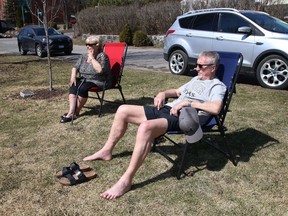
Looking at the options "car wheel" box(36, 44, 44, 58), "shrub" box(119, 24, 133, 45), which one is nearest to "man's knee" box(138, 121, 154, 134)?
"car wheel" box(36, 44, 44, 58)

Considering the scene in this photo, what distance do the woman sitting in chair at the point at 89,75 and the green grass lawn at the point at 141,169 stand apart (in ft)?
0.96

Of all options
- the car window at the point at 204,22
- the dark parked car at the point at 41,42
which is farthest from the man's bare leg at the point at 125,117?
the dark parked car at the point at 41,42

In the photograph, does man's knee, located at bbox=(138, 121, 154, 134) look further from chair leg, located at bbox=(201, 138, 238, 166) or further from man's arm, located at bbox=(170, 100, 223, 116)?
chair leg, located at bbox=(201, 138, 238, 166)

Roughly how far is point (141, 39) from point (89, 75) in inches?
613

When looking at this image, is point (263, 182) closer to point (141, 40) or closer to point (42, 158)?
point (42, 158)

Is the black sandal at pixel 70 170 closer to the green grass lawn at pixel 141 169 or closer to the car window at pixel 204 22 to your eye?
the green grass lawn at pixel 141 169

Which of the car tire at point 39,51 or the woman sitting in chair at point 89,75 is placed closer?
the woman sitting in chair at point 89,75

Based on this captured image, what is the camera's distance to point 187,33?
9.16m

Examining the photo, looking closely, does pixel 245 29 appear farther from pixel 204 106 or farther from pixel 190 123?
pixel 190 123

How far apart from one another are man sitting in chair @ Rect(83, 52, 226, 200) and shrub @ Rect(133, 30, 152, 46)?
1718 centimetres

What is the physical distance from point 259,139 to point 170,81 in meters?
4.13

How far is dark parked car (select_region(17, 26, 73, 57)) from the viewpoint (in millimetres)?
15817

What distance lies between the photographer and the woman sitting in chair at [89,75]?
17.9 ft

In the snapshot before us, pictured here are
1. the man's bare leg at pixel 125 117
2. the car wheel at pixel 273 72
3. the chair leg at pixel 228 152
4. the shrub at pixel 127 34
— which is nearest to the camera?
the man's bare leg at pixel 125 117
